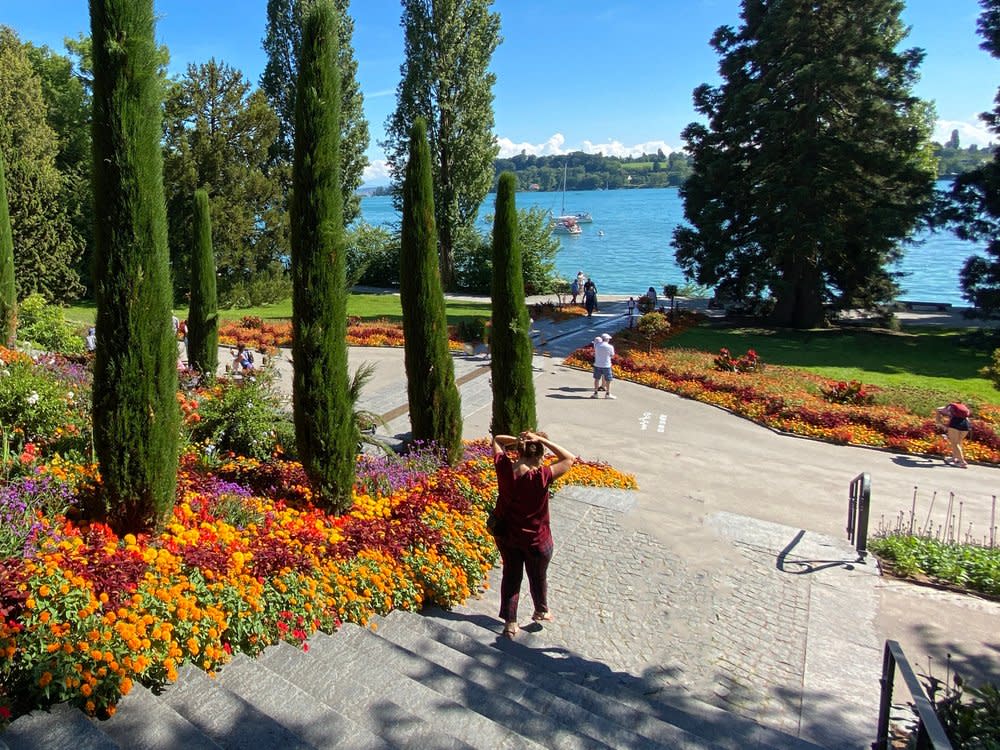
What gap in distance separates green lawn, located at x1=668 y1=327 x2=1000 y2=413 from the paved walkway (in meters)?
5.84

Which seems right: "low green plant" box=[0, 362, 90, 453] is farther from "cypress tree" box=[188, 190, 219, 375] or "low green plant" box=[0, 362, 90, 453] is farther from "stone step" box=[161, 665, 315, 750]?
"cypress tree" box=[188, 190, 219, 375]

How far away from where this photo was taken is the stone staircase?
3.32 m

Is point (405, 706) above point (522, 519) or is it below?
below

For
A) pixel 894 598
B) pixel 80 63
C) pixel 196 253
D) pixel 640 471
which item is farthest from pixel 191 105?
pixel 894 598

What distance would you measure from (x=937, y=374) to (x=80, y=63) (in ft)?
134

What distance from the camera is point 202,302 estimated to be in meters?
14.6

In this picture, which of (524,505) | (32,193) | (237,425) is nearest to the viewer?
(524,505)

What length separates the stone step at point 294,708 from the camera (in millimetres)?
3342

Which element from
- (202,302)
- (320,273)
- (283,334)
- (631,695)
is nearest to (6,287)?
(202,302)

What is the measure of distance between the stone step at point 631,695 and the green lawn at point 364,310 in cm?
2053

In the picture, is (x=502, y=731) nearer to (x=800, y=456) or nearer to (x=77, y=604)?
(x=77, y=604)

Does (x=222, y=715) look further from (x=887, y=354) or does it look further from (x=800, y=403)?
(x=887, y=354)

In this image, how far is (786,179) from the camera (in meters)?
26.9

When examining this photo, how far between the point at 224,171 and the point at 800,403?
26.2 meters
